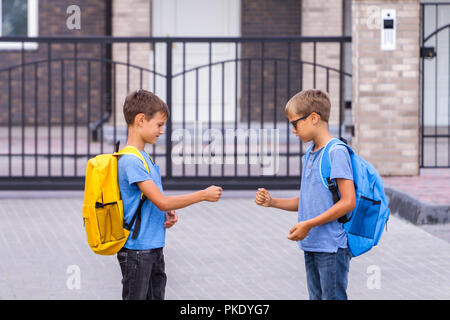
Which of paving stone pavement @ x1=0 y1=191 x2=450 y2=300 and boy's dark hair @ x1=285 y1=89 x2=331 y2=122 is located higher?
boy's dark hair @ x1=285 y1=89 x2=331 y2=122

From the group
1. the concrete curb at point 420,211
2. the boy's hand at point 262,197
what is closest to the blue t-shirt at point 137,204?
the boy's hand at point 262,197

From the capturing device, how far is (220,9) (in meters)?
18.6

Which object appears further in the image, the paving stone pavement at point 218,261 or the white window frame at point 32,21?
the white window frame at point 32,21

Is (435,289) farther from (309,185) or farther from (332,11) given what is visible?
(332,11)

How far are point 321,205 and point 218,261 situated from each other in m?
3.02

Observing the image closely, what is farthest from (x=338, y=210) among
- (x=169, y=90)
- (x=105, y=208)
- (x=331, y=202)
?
(x=169, y=90)

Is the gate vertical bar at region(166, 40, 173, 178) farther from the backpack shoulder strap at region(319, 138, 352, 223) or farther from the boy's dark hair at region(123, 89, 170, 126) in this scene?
the backpack shoulder strap at region(319, 138, 352, 223)

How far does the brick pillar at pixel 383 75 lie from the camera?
1199 centimetres

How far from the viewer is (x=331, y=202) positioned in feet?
15.3

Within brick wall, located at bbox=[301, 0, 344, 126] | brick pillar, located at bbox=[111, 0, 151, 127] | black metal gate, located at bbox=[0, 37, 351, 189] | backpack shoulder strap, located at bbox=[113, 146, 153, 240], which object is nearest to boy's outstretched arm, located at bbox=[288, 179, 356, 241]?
backpack shoulder strap, located at bbox=[113, 146, 153, 240]

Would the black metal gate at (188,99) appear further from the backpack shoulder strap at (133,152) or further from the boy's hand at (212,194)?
the boy's hand at (212,194)

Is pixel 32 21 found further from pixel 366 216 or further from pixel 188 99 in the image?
pixel 366 216

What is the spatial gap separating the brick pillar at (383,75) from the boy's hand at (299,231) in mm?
7539

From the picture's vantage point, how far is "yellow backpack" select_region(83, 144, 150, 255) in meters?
4.57
